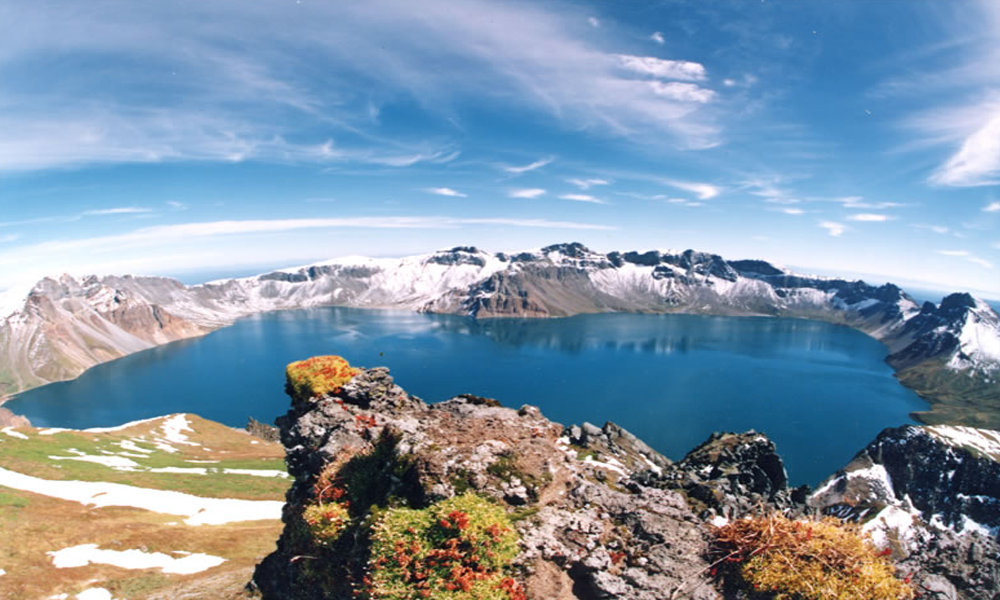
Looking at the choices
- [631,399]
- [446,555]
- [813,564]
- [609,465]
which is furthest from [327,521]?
[631,399]

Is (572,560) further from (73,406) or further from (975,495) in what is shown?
(73,406)

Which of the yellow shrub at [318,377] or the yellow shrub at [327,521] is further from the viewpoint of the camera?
the yellow shrub at [318,377]

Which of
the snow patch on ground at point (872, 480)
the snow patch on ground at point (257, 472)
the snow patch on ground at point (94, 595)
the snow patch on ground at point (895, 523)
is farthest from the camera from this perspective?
the snow patch on ground at point (872, 480)

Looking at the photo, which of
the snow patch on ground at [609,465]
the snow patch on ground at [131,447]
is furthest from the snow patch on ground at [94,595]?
the snow patch on ground at [131,447]

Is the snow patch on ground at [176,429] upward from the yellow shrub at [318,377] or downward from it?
downward

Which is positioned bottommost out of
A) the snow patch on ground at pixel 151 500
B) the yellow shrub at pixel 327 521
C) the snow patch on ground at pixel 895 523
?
the snow patch on ground at pixel 895 523

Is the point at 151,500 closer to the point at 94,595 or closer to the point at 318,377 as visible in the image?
the point at 94,595

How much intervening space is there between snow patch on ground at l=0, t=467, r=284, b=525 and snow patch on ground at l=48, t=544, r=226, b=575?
803 cm

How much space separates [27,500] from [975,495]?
111m

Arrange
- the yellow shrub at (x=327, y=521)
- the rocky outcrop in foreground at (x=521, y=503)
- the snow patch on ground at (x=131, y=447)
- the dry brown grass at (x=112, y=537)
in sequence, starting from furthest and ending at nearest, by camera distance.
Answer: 1. the snow patch on ground at (x=131, y=447)
2. the dry brown grass at (x=112, y=537)
3. the yellow shrub at (x=327, y=521)
4. the rocky outcrop in foreground at (x=521, y=503)

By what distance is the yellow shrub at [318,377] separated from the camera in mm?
18750

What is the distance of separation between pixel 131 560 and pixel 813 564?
38202 mm

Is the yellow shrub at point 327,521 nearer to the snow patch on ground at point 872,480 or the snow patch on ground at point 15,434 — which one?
the snow patch on ground at point 15,434

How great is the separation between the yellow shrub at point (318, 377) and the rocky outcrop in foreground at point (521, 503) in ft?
1.32
